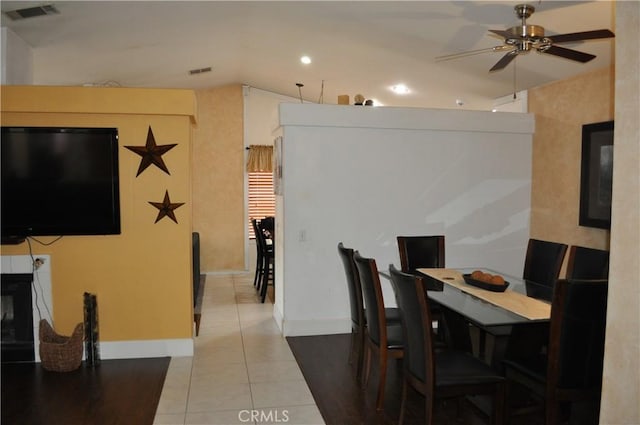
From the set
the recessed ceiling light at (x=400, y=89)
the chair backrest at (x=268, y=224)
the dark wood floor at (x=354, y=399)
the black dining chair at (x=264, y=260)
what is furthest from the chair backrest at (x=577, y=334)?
the chair backrest at (x=268, y=224)

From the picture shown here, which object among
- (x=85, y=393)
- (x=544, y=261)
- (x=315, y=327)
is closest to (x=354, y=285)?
(x=315, y=327)

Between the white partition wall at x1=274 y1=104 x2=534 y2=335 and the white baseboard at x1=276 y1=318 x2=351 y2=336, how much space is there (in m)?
0.01

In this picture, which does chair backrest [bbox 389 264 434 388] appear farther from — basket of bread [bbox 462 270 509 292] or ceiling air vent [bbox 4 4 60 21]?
ceiling air vent [bbox 4 4 60 21]

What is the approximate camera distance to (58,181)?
168 inches

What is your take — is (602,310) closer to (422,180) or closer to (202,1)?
(422,180)

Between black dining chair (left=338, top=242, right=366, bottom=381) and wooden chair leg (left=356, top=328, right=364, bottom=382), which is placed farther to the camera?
wooden chair leg (left=356, top=328, right=364, bottom=382)

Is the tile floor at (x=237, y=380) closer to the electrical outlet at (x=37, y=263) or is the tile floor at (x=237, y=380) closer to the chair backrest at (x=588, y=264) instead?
the electrical outlet at (x=37, y=263)

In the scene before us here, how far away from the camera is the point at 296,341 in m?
4.99

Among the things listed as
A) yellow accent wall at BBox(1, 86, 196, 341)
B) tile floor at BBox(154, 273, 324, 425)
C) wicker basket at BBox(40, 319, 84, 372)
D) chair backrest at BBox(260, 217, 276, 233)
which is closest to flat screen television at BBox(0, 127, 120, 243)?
yellow accent wall at BBox(1, 86, 196, 341)

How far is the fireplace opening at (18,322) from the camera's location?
170 inches

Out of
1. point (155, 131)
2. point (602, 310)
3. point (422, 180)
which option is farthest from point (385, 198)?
point (602, 310)

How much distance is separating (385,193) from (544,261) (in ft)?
5.49

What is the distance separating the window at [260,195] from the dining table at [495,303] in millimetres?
4989

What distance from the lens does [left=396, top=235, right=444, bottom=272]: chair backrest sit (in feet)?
15.4
